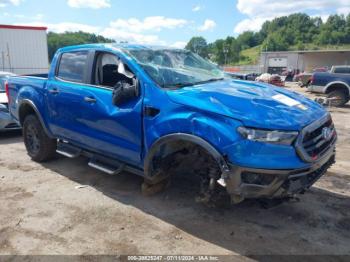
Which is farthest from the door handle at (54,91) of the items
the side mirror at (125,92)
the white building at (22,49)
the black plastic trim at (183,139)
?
the white building at (22,49)

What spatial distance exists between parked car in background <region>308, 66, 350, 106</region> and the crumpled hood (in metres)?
11.6

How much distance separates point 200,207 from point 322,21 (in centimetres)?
15286

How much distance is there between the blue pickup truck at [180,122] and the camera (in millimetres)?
3279

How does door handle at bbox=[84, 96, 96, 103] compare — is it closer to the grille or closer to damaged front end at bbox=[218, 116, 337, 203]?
damaged front end at bbox=[218, 116, 337, 203]

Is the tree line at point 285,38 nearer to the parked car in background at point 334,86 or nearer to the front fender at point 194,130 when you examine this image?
the parked car in background at point 334,86

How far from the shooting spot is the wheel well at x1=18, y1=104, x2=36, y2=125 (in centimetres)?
600

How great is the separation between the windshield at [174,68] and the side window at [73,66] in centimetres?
91

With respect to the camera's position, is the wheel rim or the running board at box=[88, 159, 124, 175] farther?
the wheel rim

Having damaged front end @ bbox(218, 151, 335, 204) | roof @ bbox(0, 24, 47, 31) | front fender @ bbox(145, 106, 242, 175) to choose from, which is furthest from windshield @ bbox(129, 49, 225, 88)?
roof @ bbox(0, 24, 47, 31)

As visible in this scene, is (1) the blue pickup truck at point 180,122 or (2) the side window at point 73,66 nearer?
(1) the blue pickup truck at point 180,122

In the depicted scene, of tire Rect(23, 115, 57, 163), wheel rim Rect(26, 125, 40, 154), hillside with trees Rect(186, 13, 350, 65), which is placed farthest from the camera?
hillside with trees Rect(186, 13, 350, 65)

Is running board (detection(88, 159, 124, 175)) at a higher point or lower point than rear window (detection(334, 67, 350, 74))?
lower

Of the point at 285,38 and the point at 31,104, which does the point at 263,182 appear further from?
the point at 285,38

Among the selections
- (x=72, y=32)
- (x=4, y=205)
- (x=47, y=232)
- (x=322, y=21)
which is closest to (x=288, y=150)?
(x=47, y=232)
